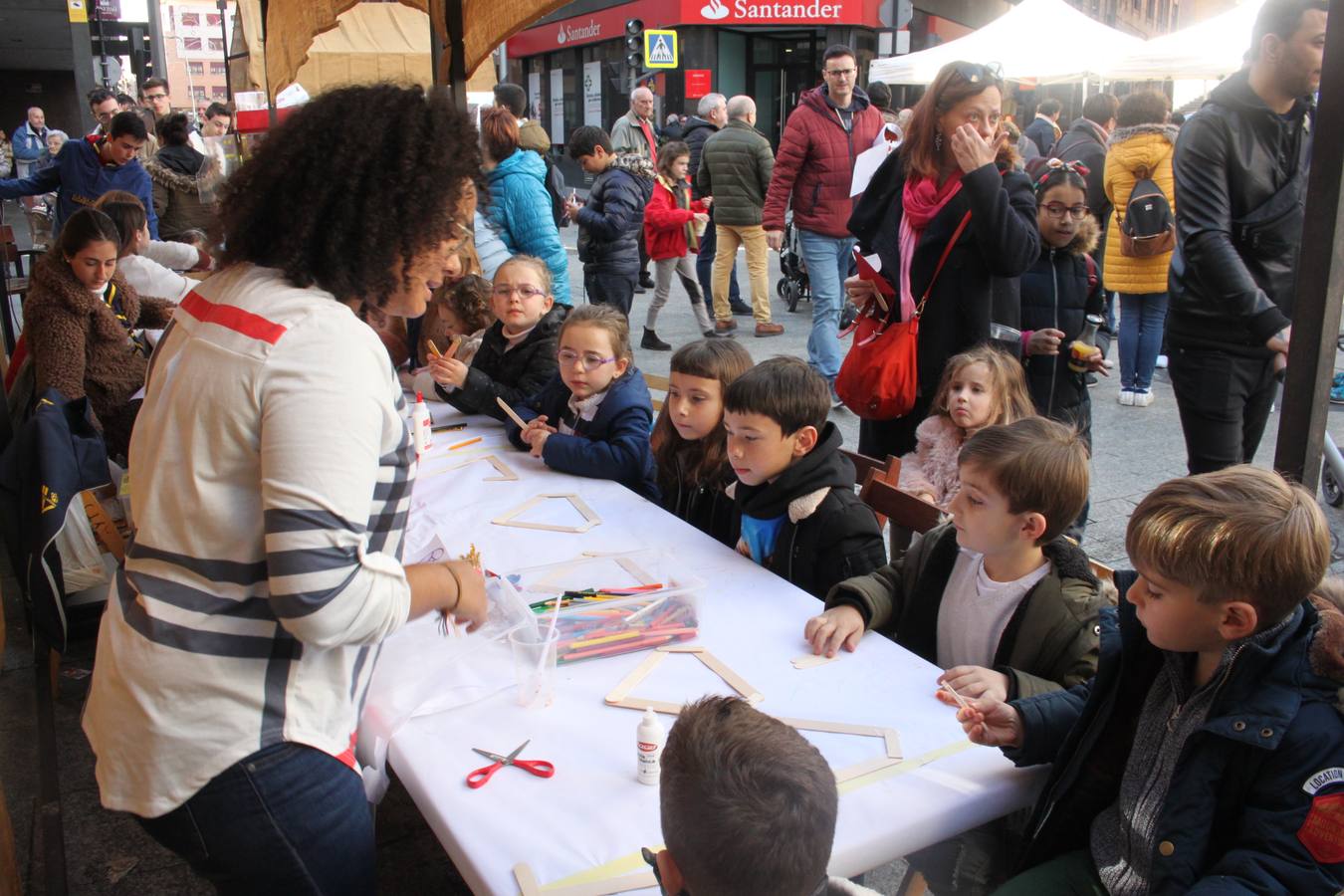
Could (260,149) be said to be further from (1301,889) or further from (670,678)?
(1301,889)

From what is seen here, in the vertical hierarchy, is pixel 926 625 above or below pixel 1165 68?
below

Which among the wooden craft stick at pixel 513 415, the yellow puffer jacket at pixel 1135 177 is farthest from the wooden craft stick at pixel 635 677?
the yellow puffer jacket at pixel 1135 177

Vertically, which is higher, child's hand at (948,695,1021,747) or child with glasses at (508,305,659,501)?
child with glasses at (508,305,659,501)

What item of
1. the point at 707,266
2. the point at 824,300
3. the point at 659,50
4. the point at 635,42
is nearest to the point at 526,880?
the point at 824,300

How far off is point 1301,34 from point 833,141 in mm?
4622

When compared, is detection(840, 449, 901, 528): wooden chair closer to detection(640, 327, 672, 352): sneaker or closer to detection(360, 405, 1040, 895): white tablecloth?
detection(360, 405, 1040, 895): white tablecloth

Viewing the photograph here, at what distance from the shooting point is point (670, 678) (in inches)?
74.2

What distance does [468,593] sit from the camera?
151 centimetres

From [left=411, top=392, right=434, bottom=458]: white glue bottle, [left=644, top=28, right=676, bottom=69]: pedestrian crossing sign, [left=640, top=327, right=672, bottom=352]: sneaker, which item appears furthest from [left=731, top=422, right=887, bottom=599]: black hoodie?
[left=644, top=28, right=676, bottom=69]: pedestrian crossing sign

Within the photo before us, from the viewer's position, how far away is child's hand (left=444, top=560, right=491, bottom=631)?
1510 mm

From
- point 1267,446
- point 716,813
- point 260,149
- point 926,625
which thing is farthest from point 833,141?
point 716,813

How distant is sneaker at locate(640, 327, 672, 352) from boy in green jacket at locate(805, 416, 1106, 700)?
607 cm

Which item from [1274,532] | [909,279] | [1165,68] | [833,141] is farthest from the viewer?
[1165,68]

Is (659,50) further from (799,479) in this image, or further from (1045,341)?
(799,479)
